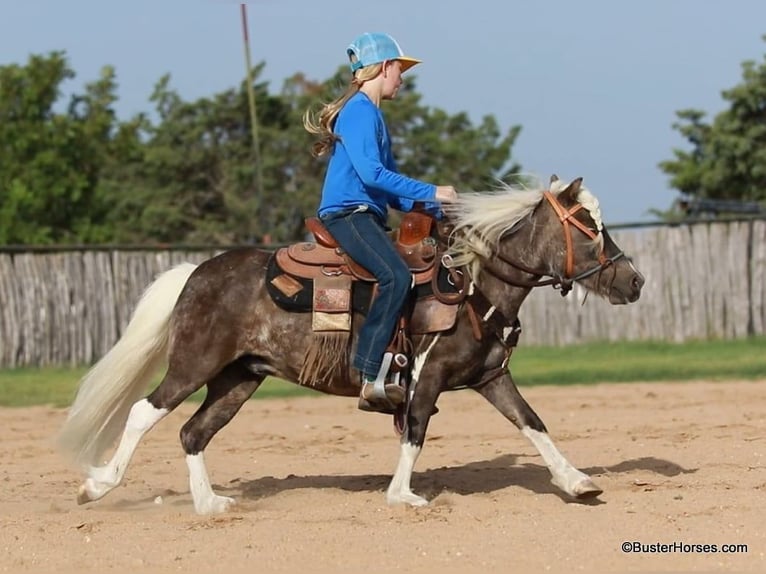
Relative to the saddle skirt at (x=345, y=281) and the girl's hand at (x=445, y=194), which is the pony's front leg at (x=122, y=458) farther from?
the girl's hand at (x=445, y=194)

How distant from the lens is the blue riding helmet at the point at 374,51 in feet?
25.4

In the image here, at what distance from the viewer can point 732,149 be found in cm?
2889

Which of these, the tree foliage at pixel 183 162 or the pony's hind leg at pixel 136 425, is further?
the tree foliage at pixel 183 162

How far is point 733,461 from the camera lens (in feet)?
29.7

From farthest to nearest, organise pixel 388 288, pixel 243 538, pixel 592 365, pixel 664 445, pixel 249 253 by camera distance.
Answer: pixel 592 365 < pixel 664 445 < pixel 249 253 < pixel 388 288 < pixel 243 538

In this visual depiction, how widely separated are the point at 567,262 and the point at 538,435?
1.09 meters

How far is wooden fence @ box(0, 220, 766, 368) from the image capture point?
1942 cm

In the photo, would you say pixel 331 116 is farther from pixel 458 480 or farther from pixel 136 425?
pixel 458 480

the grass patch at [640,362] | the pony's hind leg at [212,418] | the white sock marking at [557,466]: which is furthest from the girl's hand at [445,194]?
the grass patch at [640,362]

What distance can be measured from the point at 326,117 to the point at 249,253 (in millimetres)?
1079

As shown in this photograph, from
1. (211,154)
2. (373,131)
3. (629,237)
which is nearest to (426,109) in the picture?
(211,154)

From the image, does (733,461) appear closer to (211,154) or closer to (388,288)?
(388,288)

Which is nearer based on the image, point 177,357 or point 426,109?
point 177,357

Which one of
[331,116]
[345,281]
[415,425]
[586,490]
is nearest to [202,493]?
[415,425]
